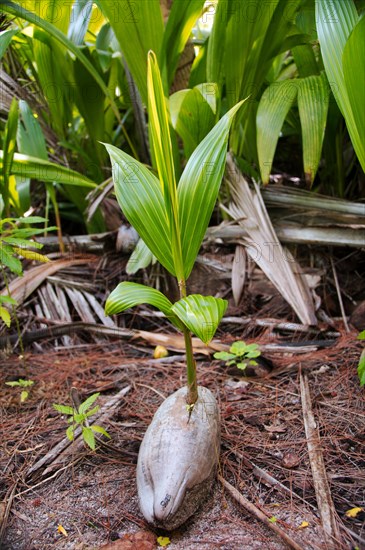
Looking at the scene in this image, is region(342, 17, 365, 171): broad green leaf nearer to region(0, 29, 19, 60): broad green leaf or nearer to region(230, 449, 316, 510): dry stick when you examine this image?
region(230, 449, 316, 510): dry stick

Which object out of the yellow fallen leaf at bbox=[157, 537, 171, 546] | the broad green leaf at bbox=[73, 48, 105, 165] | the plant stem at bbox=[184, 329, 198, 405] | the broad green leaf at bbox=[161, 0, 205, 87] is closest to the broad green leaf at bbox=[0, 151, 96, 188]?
the broad green leaf at bbox=[73, 48, 105, 165]

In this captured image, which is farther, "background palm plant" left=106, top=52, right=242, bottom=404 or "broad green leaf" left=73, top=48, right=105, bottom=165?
"broad green leaf" left=73, top=48, right=105, bottom=165

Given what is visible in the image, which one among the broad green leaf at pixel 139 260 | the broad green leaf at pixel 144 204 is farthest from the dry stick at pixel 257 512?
the broad green leaf at pixel 139 260

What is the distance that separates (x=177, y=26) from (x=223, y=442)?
1429mm

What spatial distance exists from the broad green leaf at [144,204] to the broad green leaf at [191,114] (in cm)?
60

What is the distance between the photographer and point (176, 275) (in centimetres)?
99

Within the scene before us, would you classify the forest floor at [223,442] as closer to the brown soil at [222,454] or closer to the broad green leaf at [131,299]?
the brown soil at [222,454]

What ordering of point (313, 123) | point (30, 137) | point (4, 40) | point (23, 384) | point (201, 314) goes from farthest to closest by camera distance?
point (30, 137)
point (4, 40)
point (313, 123)
point (23, 384)
point (201, 314)

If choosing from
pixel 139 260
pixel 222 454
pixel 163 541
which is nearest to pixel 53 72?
pixel 139 260

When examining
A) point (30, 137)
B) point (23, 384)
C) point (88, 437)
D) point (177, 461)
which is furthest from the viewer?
point (30, 137)

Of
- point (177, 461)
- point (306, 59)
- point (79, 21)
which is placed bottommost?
point (177, 461)

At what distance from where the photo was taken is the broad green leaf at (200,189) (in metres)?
0.97

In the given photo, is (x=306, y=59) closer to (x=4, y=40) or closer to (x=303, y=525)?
(x=4, y=40)

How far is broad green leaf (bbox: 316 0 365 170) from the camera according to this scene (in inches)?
43.7
